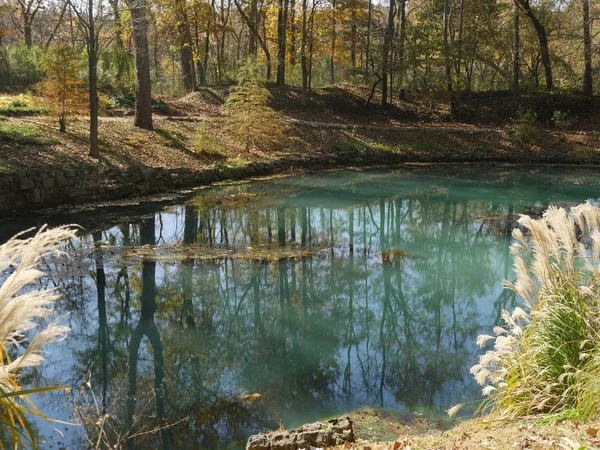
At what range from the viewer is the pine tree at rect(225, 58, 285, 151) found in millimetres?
19844

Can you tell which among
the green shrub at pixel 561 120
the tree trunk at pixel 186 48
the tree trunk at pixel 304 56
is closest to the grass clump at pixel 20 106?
the tree trunk at pixel 186 48

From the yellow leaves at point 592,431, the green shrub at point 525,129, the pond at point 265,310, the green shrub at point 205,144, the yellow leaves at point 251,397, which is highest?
the green shrub at point 525,129

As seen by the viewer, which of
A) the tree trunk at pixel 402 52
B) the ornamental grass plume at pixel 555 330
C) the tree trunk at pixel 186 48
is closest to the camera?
the ornamental grass plume at pixel 555 330

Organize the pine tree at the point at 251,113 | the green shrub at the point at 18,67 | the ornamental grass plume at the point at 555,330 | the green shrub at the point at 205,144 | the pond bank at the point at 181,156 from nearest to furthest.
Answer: the ornamental grass plume at the point at 555,330 < the pond bank at the point at 181,156 < the green shrub at the point at 205,144 < the pine tree at the point at 251,113 < the green shrub at the point at 18,67

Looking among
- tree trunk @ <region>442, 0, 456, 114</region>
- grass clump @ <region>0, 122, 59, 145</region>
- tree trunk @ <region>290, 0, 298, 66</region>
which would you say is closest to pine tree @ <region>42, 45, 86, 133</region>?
grass clump @ <region>0, 122, 59, 145</region>

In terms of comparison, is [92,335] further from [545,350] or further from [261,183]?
[261,183]

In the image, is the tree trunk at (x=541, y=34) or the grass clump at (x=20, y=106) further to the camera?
the tree trunk at (x=541, y=34)

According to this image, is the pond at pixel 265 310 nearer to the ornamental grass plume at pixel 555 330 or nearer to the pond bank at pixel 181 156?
the pond bank at pixel 181 156

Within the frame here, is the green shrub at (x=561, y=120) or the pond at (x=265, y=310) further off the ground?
the green shrub at (x=561, y=120)

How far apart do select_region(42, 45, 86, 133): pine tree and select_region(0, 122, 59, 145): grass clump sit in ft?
3.27

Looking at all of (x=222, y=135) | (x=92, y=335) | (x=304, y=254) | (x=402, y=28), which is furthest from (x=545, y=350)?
(x=402, y=28)

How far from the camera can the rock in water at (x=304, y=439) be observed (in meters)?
4.20

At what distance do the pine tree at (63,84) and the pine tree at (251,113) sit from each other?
535 centimetres

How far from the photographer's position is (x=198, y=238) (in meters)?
12.3
